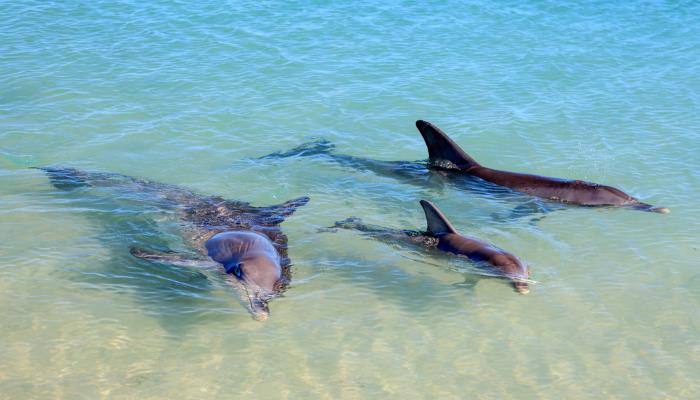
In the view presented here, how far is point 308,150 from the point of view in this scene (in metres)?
12.2

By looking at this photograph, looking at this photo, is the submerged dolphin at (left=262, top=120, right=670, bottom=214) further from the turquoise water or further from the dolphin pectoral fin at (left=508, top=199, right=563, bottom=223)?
the turquoise water

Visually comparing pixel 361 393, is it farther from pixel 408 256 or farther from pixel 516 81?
pixel 516 81

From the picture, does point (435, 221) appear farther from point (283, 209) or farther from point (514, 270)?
point (283, 209)

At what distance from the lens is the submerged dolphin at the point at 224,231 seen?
7770 millimetres

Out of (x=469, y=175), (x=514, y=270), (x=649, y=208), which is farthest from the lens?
(x=469, y=175)

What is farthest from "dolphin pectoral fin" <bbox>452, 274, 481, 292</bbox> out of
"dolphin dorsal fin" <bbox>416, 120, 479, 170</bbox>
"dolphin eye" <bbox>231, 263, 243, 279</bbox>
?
"dolphin dorsal fin" <bbox>416, 120, 479, 170</bbox>

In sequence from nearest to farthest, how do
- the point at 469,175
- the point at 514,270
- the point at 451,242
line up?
1. the point at 514,270
2. the point at 451,242
3. the point at 469,175

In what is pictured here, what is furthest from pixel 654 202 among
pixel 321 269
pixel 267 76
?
pixel 267 76

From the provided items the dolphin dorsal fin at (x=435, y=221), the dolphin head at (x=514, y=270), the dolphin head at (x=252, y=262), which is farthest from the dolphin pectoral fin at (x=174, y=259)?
the dolphin head at (x=514, y=270)

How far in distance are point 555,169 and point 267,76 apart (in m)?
6.29

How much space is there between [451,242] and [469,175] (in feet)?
9.10

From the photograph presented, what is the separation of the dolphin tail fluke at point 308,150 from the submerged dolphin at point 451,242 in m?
2.67

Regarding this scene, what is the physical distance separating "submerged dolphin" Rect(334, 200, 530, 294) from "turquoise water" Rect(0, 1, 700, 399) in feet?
0.60

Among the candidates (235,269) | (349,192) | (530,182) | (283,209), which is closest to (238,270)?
(235,269)
